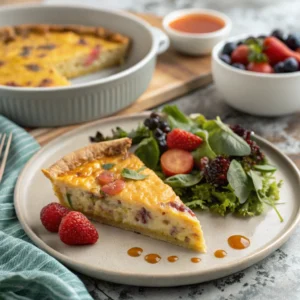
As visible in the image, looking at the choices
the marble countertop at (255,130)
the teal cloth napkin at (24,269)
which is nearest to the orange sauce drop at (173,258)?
the marble countertop at (255,130)

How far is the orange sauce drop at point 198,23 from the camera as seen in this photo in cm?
459

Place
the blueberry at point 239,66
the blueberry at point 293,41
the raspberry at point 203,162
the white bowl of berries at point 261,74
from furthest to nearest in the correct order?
the blueberry at point 293,41, the blueberry at point 239,66, the white bowl of berries at point 261,74, the raspberry at point 203,162

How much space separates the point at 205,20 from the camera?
15.3 ft

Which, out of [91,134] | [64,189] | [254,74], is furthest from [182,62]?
[64,189]

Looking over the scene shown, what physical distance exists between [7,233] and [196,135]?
1.17 meters

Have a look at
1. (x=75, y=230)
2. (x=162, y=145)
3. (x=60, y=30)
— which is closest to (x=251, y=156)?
(x=162, y=145)

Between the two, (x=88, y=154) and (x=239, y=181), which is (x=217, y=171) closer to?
(x=239, y=181)

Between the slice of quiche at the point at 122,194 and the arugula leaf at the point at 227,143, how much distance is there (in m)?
0.41

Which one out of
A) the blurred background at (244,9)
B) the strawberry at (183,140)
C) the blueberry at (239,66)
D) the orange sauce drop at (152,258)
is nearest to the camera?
the orange sauce drop at (152,258)

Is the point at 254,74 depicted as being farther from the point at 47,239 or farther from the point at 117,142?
the point at 47,239

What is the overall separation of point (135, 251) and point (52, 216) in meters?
0.44

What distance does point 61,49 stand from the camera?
4.37m

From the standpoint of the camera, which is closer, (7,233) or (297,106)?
(7,233)

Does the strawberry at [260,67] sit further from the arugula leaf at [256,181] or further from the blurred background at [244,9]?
the blurred background at [244,9]
